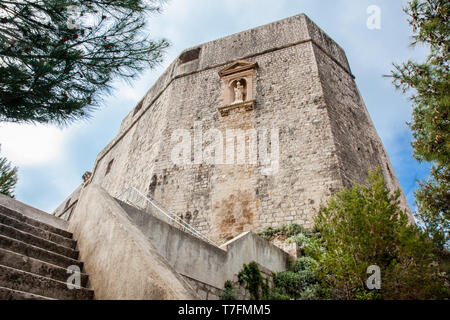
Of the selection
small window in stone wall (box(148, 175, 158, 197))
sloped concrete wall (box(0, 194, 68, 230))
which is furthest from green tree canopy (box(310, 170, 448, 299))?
small window in stone wall (box(148, 175, 158, 197))

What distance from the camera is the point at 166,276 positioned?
2.49 metres

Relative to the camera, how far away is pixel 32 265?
281 centimetres

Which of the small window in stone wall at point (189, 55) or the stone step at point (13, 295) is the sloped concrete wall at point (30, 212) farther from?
the small window in stone wall at point (189, 55)

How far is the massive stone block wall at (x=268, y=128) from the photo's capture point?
8562mm

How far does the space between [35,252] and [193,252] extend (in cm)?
210

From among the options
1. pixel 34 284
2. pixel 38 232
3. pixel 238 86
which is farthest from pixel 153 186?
pixel 34 284

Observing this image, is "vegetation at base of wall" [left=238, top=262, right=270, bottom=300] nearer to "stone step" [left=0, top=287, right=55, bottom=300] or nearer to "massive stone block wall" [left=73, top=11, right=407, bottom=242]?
Result: "massive stone block wall" [left=73, top=11, right=407, bottom=242]

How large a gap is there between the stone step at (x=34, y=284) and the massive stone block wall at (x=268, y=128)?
5.95 metres

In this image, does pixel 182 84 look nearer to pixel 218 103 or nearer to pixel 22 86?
pixel 218 103

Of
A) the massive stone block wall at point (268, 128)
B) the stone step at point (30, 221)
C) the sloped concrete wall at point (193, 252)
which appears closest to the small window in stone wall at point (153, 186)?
the massive stone block wall at point (268, 128)

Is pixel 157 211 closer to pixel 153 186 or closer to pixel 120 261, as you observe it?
pixel 153 186

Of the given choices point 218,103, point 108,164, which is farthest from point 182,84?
point 108,164

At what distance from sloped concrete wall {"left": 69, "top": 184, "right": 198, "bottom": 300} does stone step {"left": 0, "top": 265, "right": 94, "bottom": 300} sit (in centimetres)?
26

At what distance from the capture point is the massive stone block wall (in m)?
8.56
